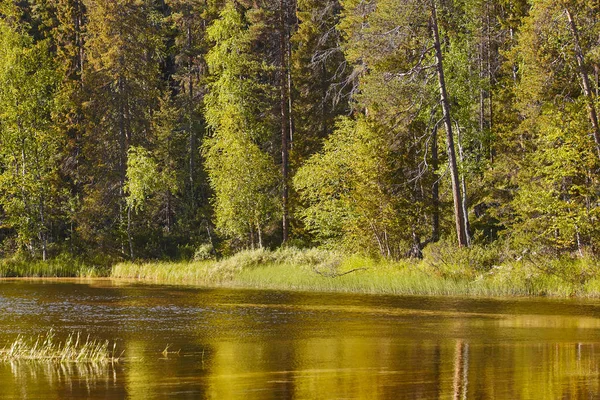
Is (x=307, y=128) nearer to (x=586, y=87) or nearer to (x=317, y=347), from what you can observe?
(x=586, y=87)

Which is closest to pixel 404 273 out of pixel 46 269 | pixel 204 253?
pixel 204 253

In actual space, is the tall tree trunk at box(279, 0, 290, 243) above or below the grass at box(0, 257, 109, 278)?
above

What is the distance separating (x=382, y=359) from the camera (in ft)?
56.4

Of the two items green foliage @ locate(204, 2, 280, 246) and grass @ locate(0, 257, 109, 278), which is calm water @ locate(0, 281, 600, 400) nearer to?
grass @ locate(0, 257, 109, 278)

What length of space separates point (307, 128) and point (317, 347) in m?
37.2

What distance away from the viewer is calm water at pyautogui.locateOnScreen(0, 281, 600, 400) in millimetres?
14195

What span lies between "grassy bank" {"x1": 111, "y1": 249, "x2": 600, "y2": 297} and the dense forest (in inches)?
84.3

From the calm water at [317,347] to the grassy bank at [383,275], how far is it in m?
1.78

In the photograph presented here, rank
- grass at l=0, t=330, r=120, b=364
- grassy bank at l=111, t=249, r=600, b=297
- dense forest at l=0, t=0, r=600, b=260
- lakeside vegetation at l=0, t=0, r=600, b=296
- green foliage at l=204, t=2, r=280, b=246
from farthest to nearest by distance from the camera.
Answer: green foliage at l=204, t=2, r=280, b=246
dense forest at l=0, t=0, r=600, b=260
lakeside vegetation at l=0, t=0, r=600, b=296
grassy bank at l=111, t=249, r=600, b=297
grass at l=0, t=330, r=120, b=364

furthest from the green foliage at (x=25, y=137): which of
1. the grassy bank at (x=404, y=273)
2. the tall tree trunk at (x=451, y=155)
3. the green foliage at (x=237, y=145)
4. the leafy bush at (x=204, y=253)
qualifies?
the tall tree trunk at (x=451, y=155)

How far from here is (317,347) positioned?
62.8 ft

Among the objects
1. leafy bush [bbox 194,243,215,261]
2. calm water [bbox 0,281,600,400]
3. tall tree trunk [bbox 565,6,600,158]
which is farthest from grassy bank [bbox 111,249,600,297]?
leafy bush [bbox 194,243,215,261]

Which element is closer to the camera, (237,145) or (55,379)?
(55,379)

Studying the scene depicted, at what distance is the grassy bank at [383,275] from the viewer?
96.7 feet
